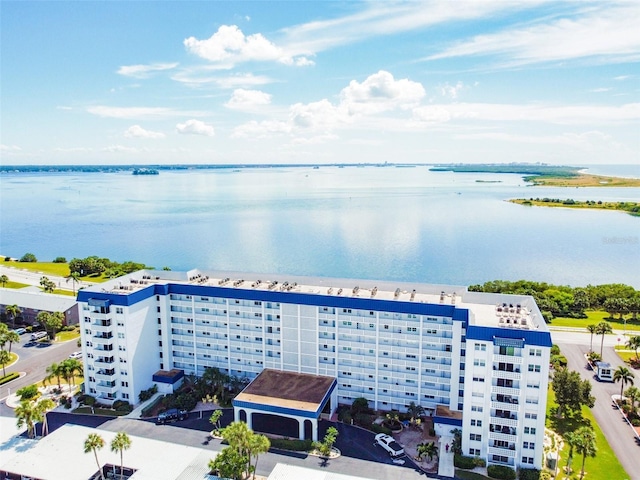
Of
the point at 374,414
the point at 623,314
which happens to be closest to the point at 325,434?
the point at 374,414

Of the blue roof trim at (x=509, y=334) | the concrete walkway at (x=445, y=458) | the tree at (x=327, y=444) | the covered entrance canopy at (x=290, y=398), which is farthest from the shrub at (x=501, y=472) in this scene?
the covered entrance canopy at (x=290, y=398)

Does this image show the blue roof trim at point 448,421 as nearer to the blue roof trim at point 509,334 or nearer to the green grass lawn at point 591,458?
the green grass lawn at point 591,458

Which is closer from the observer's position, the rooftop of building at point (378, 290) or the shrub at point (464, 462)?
the shrub at point (464, 462)

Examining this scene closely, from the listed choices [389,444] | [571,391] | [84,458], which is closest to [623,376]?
[571,391]

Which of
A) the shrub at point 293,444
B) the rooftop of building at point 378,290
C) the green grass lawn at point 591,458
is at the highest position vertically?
the rooftop of building at point 378,290

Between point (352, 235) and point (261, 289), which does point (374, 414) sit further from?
point (352, 235)

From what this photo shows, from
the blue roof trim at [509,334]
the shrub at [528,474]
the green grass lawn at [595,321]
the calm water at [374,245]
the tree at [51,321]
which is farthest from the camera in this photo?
the calm water at [374,245]
